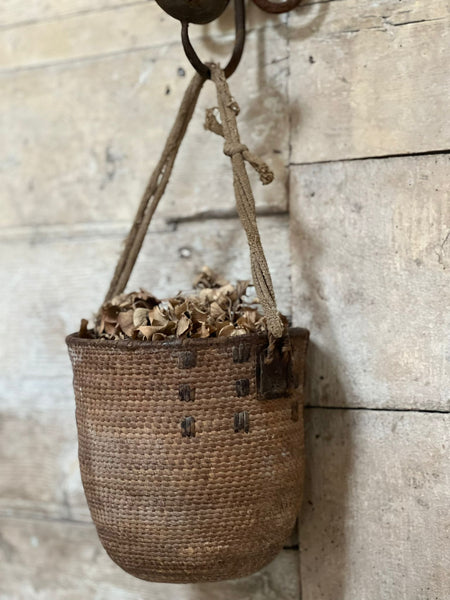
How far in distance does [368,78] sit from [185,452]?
0.57 m

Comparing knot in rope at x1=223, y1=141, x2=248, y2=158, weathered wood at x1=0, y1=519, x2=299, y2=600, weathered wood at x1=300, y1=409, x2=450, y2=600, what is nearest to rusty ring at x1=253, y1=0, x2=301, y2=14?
knot in rope at x1=223, y1=141, x2=248, y2=158

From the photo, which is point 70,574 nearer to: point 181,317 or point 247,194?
point 181,317

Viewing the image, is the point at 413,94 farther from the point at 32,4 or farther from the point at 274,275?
the point at 32,4

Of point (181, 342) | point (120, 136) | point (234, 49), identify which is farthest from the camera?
point (120, 136)

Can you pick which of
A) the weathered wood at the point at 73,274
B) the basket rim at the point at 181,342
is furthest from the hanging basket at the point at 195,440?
the weathered wood at the point at 73,274

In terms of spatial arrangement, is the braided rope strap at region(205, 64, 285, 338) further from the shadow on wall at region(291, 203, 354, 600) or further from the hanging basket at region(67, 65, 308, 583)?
the shadow on wall at region(291, 203, 354, 600)

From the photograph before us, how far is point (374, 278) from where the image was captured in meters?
0.96

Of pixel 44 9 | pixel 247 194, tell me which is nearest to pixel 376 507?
pixel 247 194

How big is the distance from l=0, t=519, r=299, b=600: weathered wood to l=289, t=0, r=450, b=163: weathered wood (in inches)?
25.8

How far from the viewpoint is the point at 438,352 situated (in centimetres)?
92

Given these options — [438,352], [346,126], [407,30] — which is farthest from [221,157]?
[438,352]

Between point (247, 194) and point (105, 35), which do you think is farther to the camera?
point (105, 35)

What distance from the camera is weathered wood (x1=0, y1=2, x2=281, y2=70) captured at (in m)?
1.05

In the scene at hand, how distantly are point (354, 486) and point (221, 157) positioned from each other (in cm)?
53
